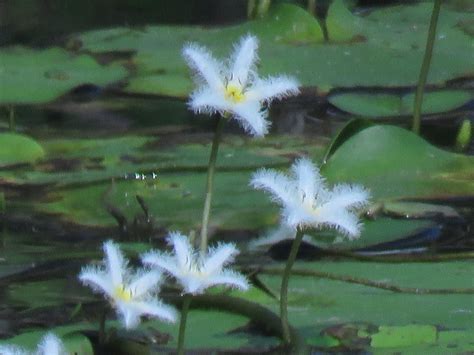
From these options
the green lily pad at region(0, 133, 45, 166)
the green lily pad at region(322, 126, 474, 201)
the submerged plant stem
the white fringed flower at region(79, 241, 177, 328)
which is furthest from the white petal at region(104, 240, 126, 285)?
the green lily pad at region(0, 133, 45, 166)

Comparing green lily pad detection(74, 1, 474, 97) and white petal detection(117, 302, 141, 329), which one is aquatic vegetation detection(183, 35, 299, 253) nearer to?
white petal detection(117, 302, 141, 329)

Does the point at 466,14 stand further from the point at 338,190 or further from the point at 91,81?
the point at 338,190

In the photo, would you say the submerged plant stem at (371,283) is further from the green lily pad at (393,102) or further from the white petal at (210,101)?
the green lily pad at (393,102)

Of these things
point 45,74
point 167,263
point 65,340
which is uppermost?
point 45,74

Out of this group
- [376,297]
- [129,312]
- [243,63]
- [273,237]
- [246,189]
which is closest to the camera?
[129,312]

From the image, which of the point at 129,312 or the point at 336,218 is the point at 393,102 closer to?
the point at 336,218

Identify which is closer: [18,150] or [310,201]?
[310,201]

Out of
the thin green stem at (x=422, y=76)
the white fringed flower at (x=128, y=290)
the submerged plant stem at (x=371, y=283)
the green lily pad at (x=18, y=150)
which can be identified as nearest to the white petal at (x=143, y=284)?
the white fringed flower at (x=128, y=290)

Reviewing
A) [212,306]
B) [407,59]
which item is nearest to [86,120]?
[407,59]

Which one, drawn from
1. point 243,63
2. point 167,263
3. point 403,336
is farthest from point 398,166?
point 167,263
